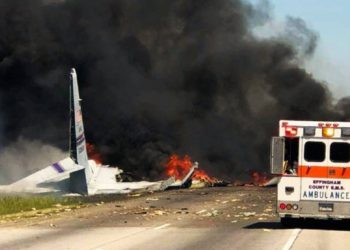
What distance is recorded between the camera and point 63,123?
73375mm

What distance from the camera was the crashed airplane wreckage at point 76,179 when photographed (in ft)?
141

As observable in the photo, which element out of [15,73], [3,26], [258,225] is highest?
[3,26]

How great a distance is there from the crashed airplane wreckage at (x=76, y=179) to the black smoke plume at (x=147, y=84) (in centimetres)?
1388

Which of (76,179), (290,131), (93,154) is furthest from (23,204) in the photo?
(93,154)

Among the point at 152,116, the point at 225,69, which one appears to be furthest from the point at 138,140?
the point at 225,69

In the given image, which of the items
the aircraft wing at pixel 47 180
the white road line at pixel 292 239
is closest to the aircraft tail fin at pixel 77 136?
the aircraft wing at pixel 47 180

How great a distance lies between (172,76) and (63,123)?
1487 centimetres

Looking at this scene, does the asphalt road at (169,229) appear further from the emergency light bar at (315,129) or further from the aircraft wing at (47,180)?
the aircraft wing at (47,180)

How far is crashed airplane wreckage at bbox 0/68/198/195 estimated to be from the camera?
1693 inches

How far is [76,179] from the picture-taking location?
47156 millimetres

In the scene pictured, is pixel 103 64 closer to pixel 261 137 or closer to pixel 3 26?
pixel 3 26

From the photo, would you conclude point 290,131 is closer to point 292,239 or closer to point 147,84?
point 292,239

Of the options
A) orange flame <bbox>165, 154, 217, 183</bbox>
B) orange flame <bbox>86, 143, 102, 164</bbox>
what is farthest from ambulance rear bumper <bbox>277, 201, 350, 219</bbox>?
orange flame <bbox>86, 143, 102, 164</bbox>

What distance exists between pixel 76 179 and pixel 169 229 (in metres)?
26.3
